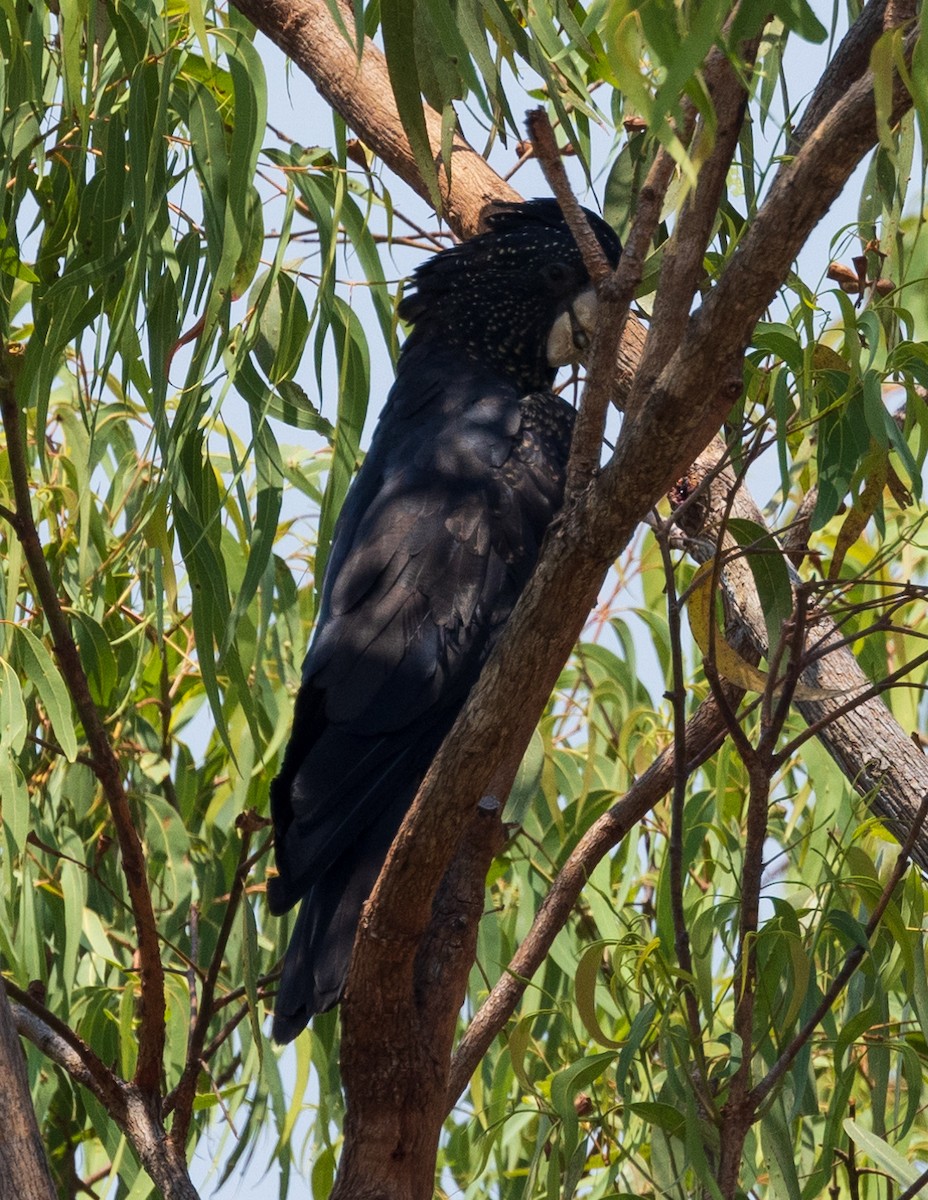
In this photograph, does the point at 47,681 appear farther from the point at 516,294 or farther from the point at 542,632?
the point at 516,294

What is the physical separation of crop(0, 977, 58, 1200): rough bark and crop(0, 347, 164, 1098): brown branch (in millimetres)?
372

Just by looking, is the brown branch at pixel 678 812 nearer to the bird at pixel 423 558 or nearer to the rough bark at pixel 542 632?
the rough bark at pixel 542 632

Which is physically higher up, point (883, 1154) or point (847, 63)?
point (847, 63)

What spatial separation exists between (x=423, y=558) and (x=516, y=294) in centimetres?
61

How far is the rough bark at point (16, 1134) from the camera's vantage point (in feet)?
4.07

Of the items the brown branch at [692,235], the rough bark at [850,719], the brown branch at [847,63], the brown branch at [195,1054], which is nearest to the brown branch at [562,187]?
the brown branch at [692,235]

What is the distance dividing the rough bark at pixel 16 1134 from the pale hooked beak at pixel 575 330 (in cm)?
141

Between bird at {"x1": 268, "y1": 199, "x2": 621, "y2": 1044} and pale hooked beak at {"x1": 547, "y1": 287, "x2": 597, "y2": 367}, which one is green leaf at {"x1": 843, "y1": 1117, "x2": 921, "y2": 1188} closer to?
bird at {"x1": 268, "y1": 199, "x2": 621, "y2": 1044}

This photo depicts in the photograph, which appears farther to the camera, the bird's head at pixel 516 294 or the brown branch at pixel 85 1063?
the bird's head at pixel 516 294

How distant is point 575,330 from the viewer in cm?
236

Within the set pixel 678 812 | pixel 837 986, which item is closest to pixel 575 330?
pixel 678 812

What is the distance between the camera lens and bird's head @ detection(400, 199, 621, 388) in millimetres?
2355

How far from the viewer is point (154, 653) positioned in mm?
2408

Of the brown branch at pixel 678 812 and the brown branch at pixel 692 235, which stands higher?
the brown branch at pixel 692 235
